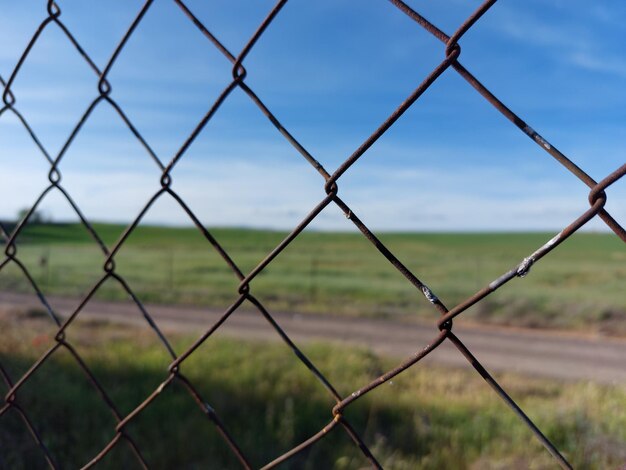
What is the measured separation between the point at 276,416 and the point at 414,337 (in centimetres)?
664

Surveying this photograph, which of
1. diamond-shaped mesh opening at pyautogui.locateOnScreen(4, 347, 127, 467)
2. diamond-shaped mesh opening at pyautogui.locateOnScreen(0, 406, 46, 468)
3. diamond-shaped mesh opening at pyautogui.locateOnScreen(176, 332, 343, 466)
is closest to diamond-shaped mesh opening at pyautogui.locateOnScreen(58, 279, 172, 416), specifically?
diamond-shaped mesh opening at pyautogui.locateOnScreen(4, 347, 127, 467)

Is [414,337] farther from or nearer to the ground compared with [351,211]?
farther from the ground

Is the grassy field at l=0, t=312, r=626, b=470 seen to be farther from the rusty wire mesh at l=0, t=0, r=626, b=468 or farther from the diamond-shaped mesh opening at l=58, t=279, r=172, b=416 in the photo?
the rusty wire mesh at l=0, t=0, r=626, b=468

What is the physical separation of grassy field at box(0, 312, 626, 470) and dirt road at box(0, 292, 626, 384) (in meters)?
2.39

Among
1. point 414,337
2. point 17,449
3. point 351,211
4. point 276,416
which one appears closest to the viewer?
point 351,211

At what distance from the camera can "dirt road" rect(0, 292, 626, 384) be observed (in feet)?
25.8

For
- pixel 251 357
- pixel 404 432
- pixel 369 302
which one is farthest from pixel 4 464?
pixel 369 302

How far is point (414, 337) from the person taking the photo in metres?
10.1

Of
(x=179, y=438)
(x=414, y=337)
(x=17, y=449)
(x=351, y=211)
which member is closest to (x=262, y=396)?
(x=179, y=438)

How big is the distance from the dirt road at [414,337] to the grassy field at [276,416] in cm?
239

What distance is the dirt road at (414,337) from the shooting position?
786 cm

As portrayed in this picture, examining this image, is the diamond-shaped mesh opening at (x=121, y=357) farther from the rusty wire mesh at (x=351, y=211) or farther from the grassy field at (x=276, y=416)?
the rusty wire mesh at (x=351, y=211)

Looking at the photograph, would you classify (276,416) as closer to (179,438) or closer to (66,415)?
(179,438)

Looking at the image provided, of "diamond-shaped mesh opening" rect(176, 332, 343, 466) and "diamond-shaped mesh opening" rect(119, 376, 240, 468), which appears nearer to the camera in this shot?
"diamond-shaped mesh opening" rect(119, 376, 240, 468)
